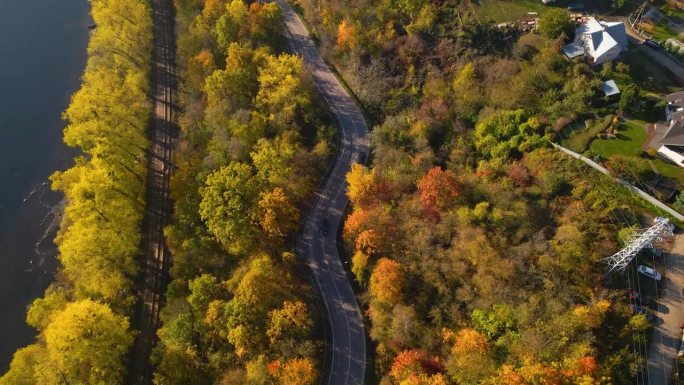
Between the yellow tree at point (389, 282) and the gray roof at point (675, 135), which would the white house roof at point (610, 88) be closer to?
the gray roof at point (675, 135)

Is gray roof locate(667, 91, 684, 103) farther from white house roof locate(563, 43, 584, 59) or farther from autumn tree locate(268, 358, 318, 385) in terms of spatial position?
autumn tree locate(268, 358, 318, 385)

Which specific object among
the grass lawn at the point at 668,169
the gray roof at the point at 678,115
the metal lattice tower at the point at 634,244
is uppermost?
the gray roof at the point at 678,115

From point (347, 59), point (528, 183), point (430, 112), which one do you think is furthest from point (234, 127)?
point (528, 183)

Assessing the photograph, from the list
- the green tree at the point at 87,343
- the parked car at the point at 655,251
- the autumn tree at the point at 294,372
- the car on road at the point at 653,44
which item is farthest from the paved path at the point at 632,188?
the green tree at the point at 87,343

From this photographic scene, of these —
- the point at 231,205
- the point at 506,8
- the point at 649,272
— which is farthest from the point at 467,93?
the point at 231,205

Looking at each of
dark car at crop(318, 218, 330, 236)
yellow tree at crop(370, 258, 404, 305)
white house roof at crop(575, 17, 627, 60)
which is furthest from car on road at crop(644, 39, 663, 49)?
dark car at crop(318, 218, 330, 236)
